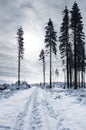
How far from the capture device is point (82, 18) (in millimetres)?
32750

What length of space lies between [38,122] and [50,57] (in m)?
32.9

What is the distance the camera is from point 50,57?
136 feet

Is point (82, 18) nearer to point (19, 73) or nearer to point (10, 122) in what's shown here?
point (19, 73)

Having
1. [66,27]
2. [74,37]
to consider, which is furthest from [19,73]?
[74,37]

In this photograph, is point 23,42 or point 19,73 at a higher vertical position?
point 23,42

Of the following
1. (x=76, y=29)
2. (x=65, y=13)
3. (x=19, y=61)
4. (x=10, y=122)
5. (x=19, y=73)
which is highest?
(x=65, y=13)

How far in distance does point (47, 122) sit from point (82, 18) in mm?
26814

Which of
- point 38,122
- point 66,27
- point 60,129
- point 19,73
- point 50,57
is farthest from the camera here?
point 19,73

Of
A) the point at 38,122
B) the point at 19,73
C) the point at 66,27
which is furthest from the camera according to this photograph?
the point at 19,73

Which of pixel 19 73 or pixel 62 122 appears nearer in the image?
pixel 62 122

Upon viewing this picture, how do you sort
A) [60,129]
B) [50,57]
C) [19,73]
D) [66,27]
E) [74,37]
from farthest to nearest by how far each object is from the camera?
[19,73] → [50,57] → [66,27] → [74,37] → [60,129]

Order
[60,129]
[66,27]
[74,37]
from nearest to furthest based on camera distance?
[60,129] → [74,37] → [66,27]

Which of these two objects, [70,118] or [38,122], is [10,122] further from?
[70,118]

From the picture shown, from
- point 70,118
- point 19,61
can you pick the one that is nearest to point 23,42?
point 19,61
